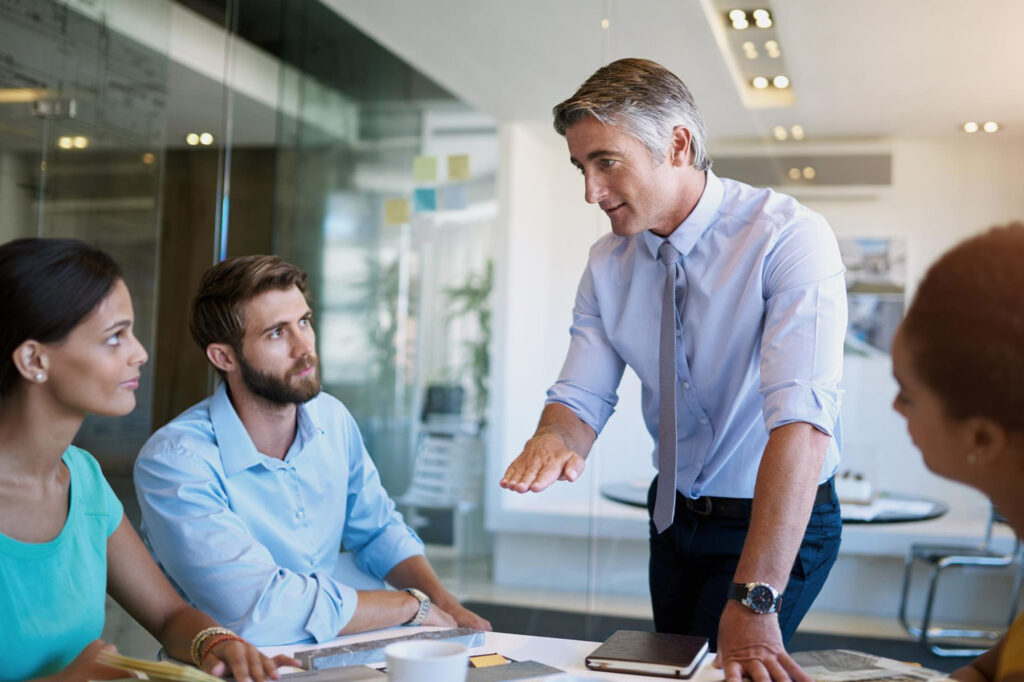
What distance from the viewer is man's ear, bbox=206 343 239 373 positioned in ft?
7.07

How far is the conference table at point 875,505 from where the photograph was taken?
11.2ft

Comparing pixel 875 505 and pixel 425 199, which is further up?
pixel 425 199

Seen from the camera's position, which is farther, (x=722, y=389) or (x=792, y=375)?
(x=722, y=389)

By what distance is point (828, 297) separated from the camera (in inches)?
68.1

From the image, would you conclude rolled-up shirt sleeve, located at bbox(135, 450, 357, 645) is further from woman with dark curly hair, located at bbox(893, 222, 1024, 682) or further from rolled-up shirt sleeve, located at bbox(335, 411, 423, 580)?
woman with dark curly hair, located at bbox(893, 222, 1024, 682)

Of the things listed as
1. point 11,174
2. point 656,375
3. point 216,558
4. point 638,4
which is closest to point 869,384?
point 638,4

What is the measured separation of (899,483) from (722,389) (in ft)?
7.04

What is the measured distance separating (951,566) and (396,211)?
9.61 ft

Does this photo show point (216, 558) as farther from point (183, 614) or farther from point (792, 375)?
point (792, 375)

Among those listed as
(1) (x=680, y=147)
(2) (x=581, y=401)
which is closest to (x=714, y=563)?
(2) (x=581, y=401)

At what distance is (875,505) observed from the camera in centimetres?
358

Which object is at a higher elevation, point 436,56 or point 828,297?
point 436,56

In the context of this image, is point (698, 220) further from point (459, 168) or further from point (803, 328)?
point (459, 168)

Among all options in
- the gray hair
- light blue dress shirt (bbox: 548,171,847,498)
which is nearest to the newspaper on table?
light blue dress shirt (bbox: 548,171,847,498)
